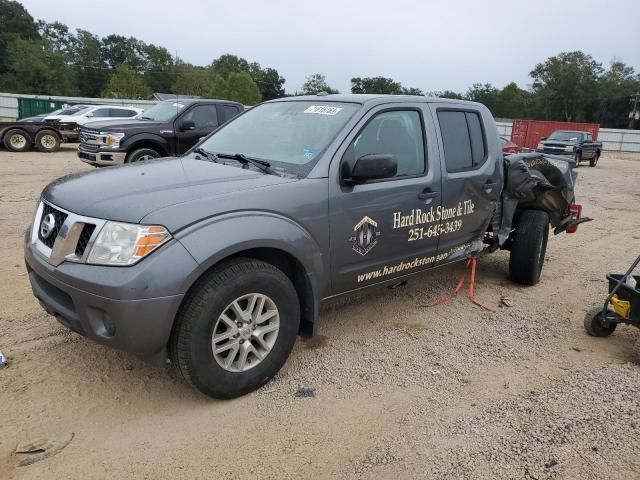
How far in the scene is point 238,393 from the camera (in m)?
2.99

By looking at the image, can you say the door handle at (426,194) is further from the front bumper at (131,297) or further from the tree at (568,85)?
the tree at (568,85)

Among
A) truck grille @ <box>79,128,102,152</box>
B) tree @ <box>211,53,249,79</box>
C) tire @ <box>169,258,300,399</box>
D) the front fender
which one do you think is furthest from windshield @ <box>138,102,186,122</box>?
tree @ <box>211,53,249,79</box>

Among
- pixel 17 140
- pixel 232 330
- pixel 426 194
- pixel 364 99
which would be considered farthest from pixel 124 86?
pixel 232 330

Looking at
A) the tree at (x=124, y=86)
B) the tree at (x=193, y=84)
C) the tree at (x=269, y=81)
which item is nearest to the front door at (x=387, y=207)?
the tree at (x=124, y=86)

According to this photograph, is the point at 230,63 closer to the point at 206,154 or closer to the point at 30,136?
the point at 30,136

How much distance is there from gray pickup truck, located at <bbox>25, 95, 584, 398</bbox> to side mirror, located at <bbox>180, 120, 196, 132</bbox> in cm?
638

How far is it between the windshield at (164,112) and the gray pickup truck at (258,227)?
23.4 feet

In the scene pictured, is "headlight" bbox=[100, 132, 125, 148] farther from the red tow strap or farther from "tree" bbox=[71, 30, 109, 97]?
"tree" bbox=[71, 30, 109, 97]

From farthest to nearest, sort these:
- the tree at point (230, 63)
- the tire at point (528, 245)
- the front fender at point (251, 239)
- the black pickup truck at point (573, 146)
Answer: the tree at point (230, 63) → the black pickup truck at point (573, 146) → the tire at point (528, 245) → the front fender at point (251, 239)

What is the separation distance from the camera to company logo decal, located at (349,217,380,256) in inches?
135

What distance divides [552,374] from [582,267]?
3202mm

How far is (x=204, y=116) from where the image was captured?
11.0 m

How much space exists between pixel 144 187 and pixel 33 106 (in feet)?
109

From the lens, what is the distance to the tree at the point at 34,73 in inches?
2234
